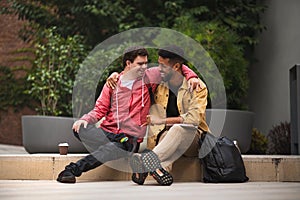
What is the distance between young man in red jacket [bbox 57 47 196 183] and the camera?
12.7 ft

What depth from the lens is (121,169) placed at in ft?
13.4

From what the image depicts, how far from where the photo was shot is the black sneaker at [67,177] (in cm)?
379

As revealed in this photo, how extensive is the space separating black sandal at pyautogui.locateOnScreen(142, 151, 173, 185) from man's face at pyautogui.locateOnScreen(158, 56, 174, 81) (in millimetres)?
539

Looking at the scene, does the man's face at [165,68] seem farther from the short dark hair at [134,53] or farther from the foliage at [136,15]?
the foliage at [136,15]

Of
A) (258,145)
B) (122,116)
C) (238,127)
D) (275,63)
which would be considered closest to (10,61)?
(275,63)

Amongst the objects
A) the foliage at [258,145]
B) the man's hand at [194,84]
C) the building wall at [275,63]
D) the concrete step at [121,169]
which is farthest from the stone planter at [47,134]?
the building wall at [275,63]

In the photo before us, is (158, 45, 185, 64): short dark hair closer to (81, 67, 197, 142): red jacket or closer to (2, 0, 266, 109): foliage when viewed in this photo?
(81, 67, 197, 142): red jacket

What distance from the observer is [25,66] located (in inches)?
335

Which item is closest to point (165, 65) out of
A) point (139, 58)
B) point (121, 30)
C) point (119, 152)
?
point (139, 58)

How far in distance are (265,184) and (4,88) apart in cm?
516

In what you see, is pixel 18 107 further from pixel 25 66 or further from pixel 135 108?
pixel 135 108

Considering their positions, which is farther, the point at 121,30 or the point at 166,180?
the point at 121,30

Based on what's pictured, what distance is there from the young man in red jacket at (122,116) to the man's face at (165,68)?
37mm

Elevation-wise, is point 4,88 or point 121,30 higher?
point 121,30
